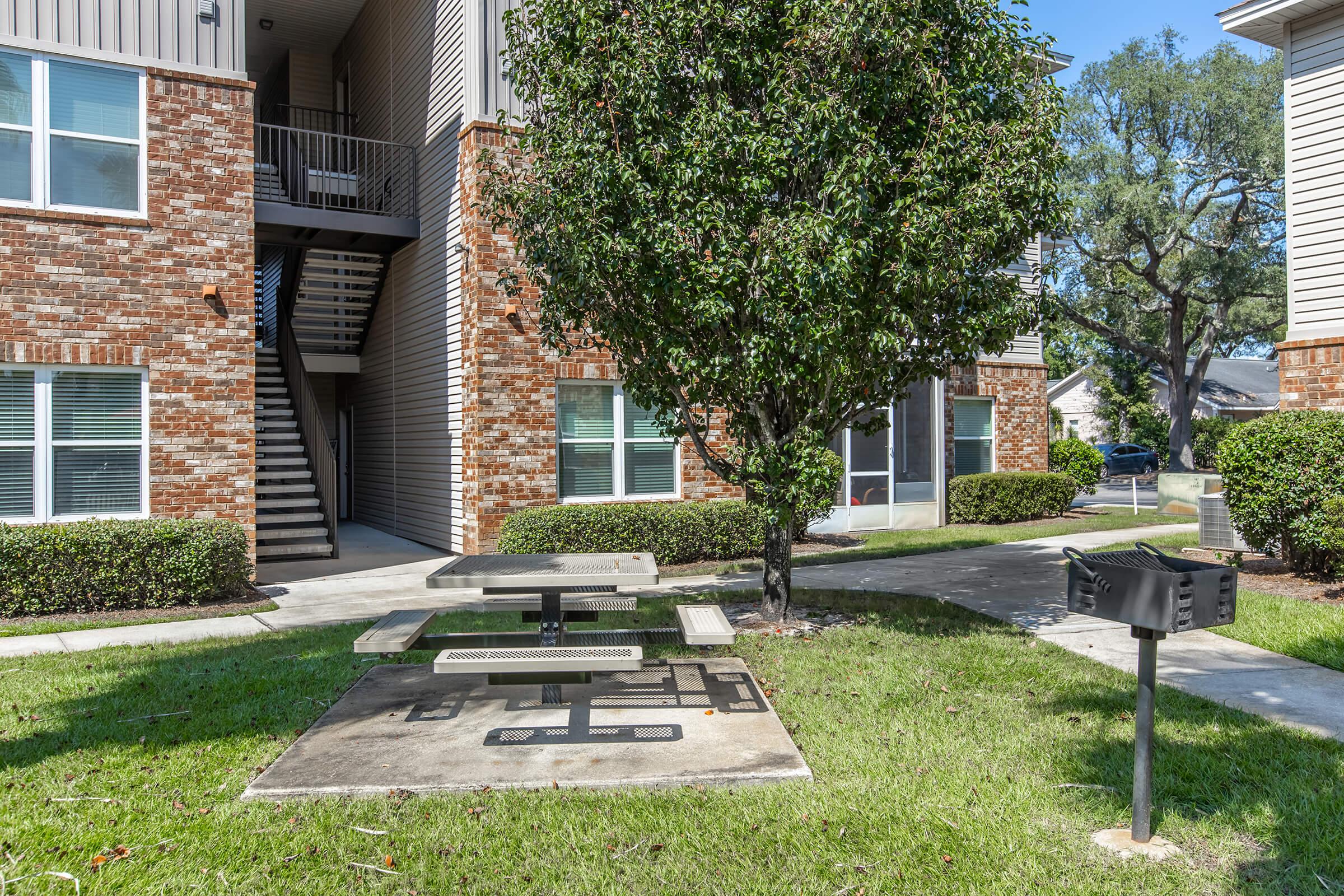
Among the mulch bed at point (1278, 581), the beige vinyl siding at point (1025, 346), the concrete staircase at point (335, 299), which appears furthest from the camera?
the beige vinyl siding at point (1025, 346)

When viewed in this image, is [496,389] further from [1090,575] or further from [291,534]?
[1090,575]

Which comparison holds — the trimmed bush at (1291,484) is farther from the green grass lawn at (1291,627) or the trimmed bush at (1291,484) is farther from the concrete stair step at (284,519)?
the concrete stair step at (284,519)

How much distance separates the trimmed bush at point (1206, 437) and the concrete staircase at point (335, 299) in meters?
31.2

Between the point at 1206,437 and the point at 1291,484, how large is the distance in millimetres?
29913

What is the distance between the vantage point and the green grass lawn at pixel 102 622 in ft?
25.6

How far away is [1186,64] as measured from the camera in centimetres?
2800

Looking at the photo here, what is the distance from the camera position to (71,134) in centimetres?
965

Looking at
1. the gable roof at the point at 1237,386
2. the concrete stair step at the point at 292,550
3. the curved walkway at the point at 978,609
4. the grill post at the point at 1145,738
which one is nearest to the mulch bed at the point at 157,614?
the curved walkway at the point at 978,609

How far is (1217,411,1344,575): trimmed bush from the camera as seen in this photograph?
28.7 feet

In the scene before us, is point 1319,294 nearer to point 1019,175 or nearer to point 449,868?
point 1019,175

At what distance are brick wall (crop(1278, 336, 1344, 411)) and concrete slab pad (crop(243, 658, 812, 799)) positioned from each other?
8280mm

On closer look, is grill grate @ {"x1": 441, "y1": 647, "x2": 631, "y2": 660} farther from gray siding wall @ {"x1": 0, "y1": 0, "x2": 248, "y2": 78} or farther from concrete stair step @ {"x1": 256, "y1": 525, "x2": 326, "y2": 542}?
gray siding wall @ {"x1": 0, "y1": 0, "x2": 248, "y2": 78}

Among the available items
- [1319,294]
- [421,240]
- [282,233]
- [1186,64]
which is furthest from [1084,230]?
[282,233]

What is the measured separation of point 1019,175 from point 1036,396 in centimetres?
1344
